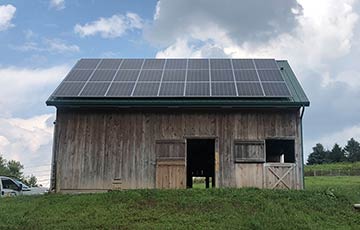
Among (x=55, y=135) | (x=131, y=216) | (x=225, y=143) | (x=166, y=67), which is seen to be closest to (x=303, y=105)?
(x=225, y=143)

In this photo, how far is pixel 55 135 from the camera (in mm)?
17828

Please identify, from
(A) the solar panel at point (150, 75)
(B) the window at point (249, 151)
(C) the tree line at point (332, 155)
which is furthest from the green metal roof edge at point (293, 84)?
(C) the tree line at point (332, 155)

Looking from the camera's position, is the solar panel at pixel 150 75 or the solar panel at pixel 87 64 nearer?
the solar panel at pixel 150 75

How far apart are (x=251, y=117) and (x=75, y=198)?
7.13 m

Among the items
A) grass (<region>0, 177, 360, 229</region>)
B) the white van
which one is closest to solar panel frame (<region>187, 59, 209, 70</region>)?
grass (<region>0, 177, 360, 229</region>)

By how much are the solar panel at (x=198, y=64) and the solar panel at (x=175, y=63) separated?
0.88 ft

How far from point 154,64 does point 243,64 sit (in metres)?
3.93

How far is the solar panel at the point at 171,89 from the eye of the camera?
17188mm

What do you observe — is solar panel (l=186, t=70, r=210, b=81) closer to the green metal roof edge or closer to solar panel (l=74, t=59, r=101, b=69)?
the green metal roof edge

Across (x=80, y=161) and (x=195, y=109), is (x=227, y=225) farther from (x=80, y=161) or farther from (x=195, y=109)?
(x=80, y=161)

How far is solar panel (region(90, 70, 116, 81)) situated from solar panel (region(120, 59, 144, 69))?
86 cm

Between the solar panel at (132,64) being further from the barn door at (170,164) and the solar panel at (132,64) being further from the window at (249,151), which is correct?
the window at (249,151)

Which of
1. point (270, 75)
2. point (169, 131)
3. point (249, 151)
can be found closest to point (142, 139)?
point (169, 131)

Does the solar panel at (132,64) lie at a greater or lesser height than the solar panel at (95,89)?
greater
